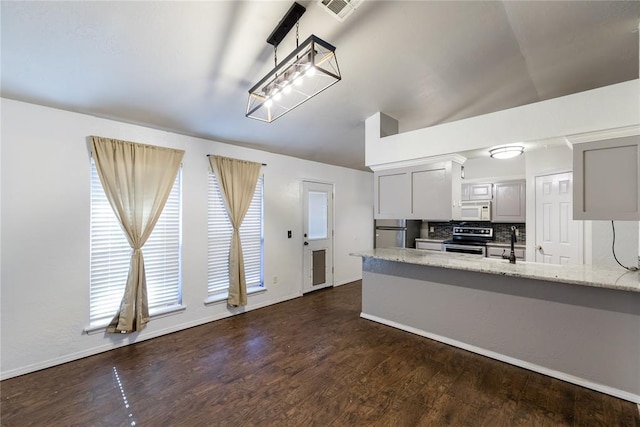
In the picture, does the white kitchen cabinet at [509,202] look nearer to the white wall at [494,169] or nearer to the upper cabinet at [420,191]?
the white wall at [494,169]

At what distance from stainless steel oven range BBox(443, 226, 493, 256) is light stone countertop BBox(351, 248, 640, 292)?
7.30 feet

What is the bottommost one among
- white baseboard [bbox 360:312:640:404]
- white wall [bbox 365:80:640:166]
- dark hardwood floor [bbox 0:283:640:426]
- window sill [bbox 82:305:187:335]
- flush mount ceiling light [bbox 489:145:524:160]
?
dark hardwood floor [bbox 0:283:640:426]

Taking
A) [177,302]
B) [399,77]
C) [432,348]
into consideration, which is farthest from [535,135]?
[177,302]

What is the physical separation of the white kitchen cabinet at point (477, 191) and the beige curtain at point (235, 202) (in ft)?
14.1

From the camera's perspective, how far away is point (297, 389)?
2.23 metres

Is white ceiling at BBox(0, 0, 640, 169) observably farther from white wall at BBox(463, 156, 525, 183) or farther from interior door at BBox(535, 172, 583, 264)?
white wall at BBox(463, 156, 525, 183)

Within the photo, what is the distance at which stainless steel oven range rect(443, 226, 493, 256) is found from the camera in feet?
17.1

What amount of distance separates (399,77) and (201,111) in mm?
2131

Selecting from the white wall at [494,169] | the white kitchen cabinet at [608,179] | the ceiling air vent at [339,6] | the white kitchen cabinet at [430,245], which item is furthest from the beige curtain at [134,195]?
the white wall at [494,169]

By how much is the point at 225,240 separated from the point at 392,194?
7.93 feet

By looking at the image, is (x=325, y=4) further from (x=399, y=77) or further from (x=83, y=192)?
(x=83, y=192)

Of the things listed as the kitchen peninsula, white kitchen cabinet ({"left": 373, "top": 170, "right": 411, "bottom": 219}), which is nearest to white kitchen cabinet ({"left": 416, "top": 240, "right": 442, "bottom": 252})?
the kitchen peninsula

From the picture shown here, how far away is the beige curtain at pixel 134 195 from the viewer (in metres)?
2.83

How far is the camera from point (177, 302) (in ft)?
11.3
